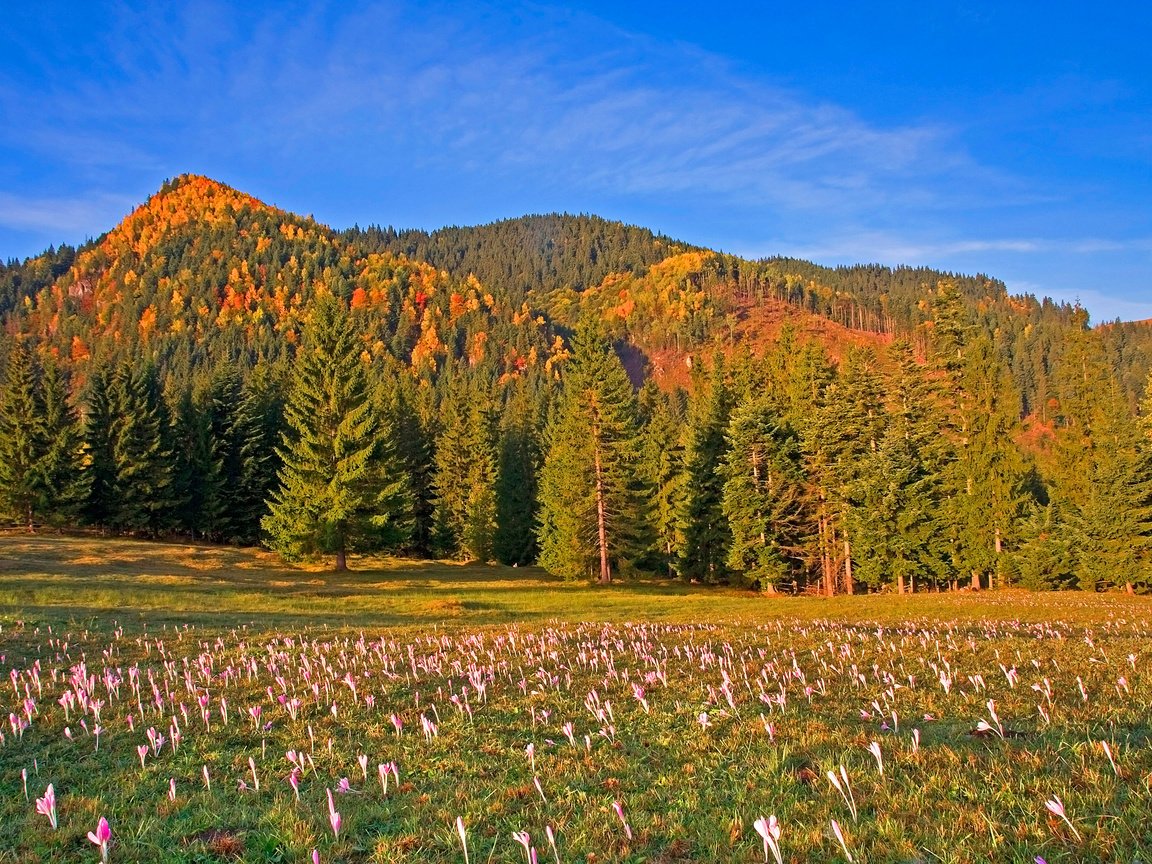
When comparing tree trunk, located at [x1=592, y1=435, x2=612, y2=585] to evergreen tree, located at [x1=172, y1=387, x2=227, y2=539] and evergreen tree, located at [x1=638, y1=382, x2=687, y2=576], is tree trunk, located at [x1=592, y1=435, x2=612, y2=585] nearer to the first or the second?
evergreen tree, located at [x1=638, y1=382, x2=687, y2=576]

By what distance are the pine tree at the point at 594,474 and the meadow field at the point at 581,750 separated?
3324 cm

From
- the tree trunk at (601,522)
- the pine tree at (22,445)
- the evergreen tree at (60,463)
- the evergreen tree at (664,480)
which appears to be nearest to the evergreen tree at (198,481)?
the evergreen tree at (60,463)

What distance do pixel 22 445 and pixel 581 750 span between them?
230 ft

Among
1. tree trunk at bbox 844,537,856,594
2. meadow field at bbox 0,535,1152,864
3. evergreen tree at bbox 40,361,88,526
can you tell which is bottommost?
tree trunk at bbox 844,537,856,594

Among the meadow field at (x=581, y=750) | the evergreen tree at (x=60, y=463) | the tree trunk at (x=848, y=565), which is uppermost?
the evergreen tree at (x=60, y=463)

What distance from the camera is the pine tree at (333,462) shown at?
4631cm

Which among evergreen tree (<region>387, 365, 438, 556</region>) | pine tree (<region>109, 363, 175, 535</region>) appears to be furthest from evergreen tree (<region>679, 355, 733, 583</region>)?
pine tree (<region>109, 363, 175, 535</region>)

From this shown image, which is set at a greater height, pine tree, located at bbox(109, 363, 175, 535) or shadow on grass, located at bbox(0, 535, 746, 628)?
pine tree, located at bbox(109, 363, 175, 535)

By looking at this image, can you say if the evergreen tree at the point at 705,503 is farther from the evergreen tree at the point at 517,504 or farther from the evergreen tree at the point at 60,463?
the evergreen tree at the point at 60,463

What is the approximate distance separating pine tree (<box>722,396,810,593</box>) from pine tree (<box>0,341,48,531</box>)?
57.2 metres

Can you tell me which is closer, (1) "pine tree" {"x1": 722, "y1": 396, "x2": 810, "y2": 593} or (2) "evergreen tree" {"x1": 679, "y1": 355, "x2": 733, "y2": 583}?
(1) "pine tree" {"x1": 722, "y1": 396, "x2": 810, "y2": 593}

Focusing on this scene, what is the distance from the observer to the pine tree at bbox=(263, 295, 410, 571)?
4631cm

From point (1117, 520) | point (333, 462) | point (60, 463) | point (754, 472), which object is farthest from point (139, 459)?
point (1117, 520)

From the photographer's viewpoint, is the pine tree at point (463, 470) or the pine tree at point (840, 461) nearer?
the pine tree at point (840, 461)
